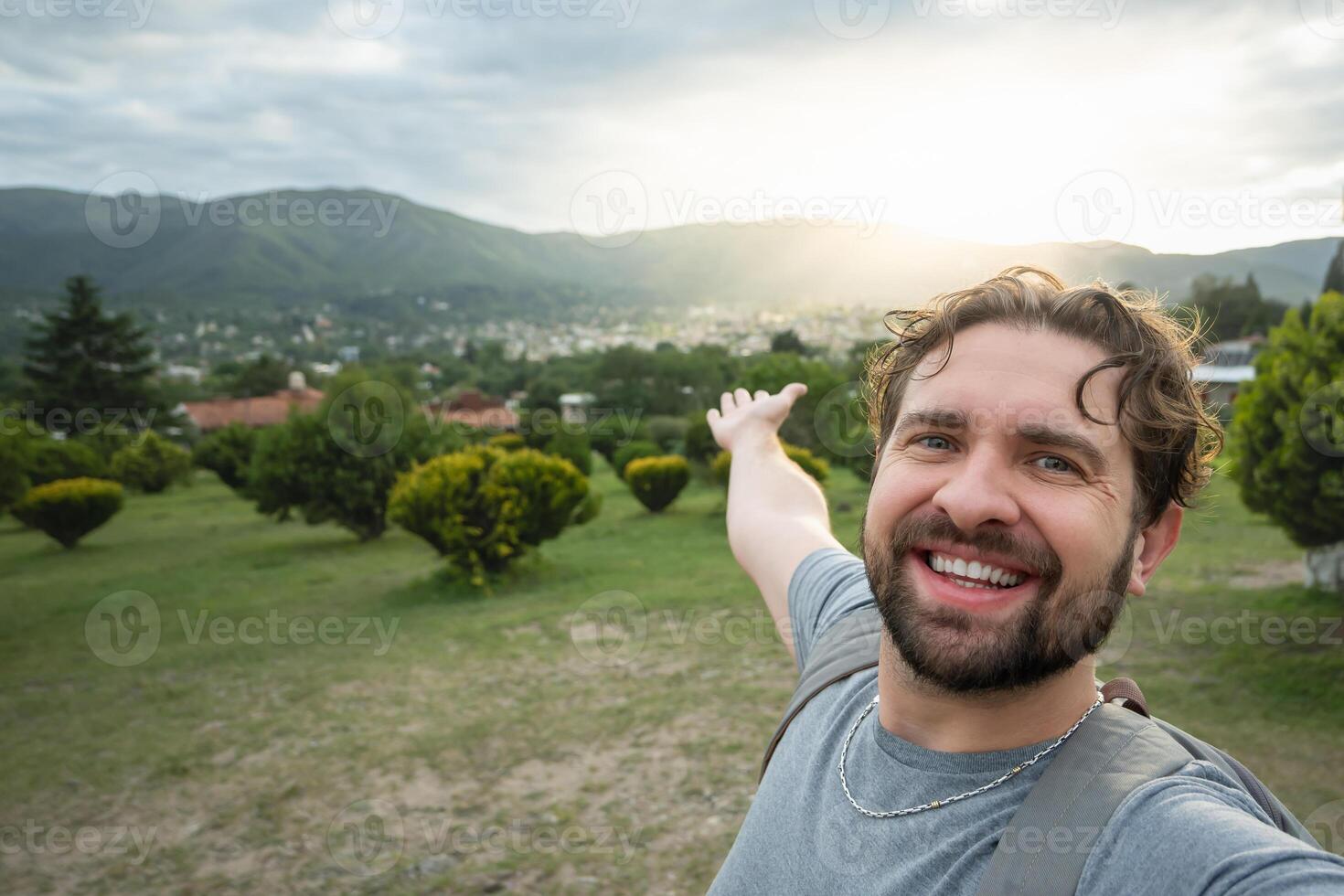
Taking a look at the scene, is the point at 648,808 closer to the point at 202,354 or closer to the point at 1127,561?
the point at 1127,561

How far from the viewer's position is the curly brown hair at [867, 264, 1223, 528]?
1285 millimetres

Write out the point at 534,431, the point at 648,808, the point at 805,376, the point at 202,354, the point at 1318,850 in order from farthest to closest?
the point at 202,354 → the point at 534,431 → the point at 805,376 → the point at 648,808 → the point at 1318,850

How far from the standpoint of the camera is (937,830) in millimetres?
1174

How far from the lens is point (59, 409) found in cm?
3750

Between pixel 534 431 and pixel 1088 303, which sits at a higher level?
pixel 1088 303

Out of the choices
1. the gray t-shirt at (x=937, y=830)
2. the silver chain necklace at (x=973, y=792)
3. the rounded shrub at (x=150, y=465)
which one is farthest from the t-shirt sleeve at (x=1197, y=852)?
the rounded shrub at (x=150, y=465)

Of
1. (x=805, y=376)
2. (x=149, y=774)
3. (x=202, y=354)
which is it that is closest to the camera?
(x=149, y=774)

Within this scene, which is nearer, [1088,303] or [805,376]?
[1088,303]

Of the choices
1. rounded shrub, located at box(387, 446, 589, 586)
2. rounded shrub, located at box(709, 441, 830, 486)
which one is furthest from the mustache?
rounded shrub, located at box(709, 441, 830, 486)

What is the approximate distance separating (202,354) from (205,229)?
117195 millimetres

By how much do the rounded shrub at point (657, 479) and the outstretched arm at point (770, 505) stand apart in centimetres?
1342

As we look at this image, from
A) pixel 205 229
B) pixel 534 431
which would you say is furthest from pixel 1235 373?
pixel 205 229

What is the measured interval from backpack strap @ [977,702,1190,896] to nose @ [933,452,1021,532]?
33cm

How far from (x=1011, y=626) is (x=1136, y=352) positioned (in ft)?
1.66
